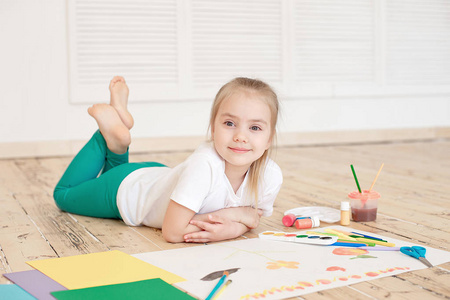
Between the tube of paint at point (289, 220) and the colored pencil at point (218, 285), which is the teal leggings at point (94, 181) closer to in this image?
the tube of paint at point (289, 220)

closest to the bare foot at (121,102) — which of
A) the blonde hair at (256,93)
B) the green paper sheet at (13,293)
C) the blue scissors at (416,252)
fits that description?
the blonde hair at (256,93)

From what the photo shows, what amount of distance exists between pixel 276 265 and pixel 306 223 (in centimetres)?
38

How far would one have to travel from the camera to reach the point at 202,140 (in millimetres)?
3455

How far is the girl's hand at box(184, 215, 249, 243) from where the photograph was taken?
143 cm

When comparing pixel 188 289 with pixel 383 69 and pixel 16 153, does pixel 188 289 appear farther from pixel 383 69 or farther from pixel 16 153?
pixel 383 69

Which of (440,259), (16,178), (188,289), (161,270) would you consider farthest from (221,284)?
(16,178)

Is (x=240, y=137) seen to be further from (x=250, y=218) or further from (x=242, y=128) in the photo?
(x=250, y=218)

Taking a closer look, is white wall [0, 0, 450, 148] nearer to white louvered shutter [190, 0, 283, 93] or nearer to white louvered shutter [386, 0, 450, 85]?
white louvered shutter [190, 0, 283, 93]

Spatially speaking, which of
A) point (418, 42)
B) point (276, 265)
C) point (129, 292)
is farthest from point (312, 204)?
point (418, 42)

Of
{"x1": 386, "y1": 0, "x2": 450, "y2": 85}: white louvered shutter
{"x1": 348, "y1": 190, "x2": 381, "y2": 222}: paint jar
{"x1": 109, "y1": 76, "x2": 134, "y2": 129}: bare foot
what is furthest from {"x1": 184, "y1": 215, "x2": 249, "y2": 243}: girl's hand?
{"x1": 386, "y1": 0, "x2": 450, "y2": 85}: white louvered shutter

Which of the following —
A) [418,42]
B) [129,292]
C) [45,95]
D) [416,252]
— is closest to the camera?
[129,292]

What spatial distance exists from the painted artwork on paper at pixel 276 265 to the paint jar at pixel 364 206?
0.77ft

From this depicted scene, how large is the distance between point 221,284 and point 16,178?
165 cm

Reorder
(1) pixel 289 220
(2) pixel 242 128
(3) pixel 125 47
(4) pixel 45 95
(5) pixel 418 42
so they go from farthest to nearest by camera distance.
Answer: (5) pixel 418 42 < (3) pixel 125 47 < (4) pixel 45 95 < (1) pixel 289 220 < (2) pixel 242 128
